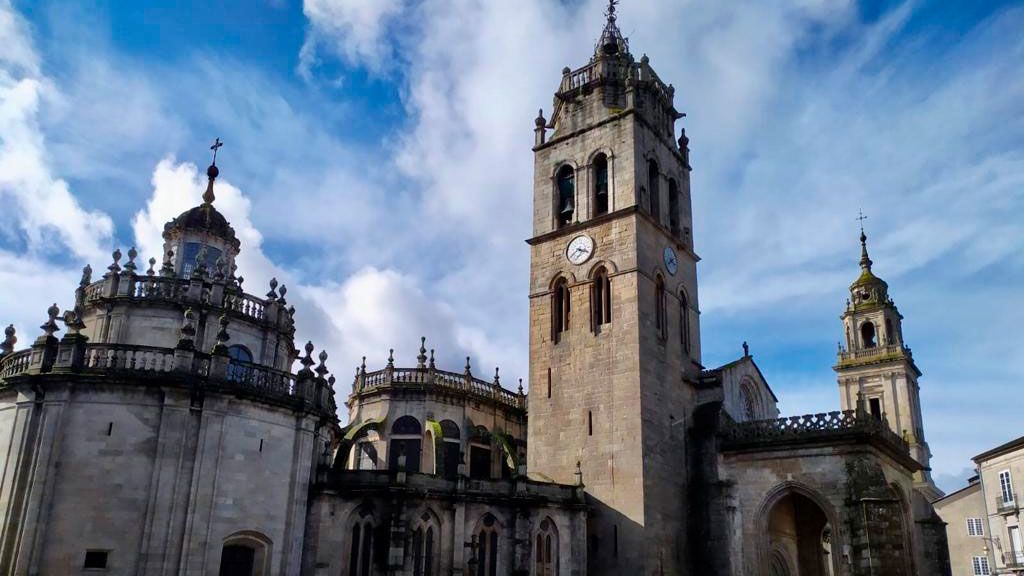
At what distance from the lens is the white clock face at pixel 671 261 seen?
36.5 meters

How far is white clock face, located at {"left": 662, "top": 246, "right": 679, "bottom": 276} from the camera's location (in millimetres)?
36500

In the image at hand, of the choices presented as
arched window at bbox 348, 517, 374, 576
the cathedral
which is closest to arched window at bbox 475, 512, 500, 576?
the cathedral

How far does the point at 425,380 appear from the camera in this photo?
1448 inches

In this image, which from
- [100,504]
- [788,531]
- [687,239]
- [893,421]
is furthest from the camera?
[893,421]

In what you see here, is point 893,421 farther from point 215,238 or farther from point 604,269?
point 215,238

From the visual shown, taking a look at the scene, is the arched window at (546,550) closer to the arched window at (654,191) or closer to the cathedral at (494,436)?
the cathedral at (494,436)

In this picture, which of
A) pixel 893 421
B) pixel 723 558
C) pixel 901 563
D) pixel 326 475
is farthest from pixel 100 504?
pixel 893 421

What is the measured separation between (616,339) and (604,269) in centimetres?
331

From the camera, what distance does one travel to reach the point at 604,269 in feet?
114

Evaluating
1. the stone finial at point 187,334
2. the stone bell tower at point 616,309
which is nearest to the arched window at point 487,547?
the stone bell tower at point 616,309

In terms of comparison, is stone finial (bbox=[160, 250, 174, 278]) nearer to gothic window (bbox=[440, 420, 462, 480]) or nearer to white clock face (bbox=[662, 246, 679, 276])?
gothic window (bbox=[440, 420, 462, 480])

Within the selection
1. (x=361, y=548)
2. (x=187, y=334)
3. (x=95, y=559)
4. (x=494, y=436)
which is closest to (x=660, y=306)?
(x=494, y=436)

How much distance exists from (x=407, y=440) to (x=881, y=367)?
39377 mm

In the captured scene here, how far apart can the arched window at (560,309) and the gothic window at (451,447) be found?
6.40 meters
